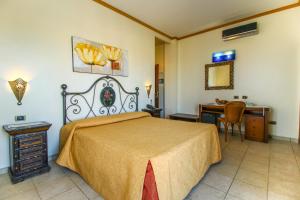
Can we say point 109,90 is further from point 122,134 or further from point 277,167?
point 277,167

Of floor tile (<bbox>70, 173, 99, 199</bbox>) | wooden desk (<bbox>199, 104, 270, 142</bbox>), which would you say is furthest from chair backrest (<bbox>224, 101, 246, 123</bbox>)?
floor tile (<bbox>70, 173, 99, 199</bbox>)

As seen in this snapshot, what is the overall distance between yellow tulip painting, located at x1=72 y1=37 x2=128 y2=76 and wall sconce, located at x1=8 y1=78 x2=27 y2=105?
29.8 inches

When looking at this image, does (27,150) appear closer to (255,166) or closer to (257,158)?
(255,166)

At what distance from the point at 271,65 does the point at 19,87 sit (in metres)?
4.74

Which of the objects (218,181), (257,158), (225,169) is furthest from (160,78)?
(218,181)

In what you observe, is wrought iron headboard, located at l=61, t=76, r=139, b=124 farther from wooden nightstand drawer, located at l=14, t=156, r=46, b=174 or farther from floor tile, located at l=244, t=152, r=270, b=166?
floor tile, located at l=244, t=152, r=270, b=166

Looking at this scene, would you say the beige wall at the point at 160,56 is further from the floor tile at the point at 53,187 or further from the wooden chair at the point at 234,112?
the floor tile at the point at 53,187

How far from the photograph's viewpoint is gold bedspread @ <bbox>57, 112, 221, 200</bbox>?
47.9 inches

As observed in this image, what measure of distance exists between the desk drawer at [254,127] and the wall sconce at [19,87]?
13.8ft

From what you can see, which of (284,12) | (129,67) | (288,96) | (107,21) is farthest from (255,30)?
(107,21)

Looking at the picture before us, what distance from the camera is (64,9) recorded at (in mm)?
2482

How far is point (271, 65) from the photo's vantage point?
135 inches

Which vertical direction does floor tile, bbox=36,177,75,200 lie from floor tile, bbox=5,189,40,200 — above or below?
below

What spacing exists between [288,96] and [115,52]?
380 cm
